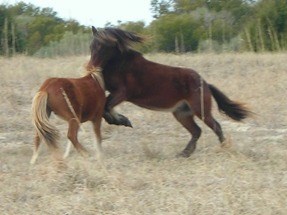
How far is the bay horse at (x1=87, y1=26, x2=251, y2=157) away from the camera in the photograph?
732 centimetres

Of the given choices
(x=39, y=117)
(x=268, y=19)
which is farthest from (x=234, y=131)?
(x=268, y=19)

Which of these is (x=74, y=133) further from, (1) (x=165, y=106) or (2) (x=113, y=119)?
(1) (x=165, y=106)

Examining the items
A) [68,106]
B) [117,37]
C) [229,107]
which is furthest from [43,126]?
[229,107]

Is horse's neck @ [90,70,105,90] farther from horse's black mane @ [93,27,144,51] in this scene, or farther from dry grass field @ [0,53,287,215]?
dry grass field @ [0,53,287,215]

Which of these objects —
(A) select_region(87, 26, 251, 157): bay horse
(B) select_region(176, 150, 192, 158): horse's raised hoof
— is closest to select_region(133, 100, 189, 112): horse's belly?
(A) select_region(87, 26, 251, 157): bay horse

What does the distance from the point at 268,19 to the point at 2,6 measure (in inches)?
306

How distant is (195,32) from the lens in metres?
26.2

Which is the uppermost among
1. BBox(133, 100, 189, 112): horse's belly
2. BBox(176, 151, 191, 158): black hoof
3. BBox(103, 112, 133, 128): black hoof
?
BBox(133, 100, 189, 112): horse's belly

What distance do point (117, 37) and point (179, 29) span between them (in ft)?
58.9

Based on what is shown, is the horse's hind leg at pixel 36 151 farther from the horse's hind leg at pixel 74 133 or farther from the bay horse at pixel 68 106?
the horse's hind leg at pixel 74 133

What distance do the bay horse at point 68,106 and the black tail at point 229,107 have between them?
4.85ft

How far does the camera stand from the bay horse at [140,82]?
7324 mm

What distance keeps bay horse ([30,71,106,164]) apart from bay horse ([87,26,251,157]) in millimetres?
261

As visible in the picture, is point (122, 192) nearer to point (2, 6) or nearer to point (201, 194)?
point (201, 194)
